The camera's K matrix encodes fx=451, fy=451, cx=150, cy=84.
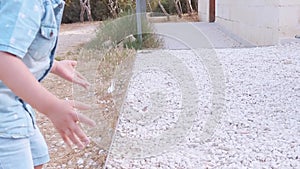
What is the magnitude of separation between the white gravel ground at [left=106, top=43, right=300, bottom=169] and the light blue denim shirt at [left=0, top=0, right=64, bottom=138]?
50.9 inches

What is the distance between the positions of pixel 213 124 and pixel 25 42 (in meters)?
2.20

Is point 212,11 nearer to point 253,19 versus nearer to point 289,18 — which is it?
point 253,19

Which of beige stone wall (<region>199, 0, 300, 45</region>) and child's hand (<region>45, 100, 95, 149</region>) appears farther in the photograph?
beige stone wall (<region>199, 0, 300, 45</region>)

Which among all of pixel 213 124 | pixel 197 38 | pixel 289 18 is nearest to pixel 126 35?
pixel 197 38

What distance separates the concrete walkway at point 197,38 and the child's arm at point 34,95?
17.9 feet

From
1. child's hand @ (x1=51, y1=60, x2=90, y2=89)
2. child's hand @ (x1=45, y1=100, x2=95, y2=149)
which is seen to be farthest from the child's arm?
child's hand @ (x1=51, y1=60, x2=90, y2=89)

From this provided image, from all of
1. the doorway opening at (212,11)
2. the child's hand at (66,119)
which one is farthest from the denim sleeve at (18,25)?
the doorway opening at (212,11)

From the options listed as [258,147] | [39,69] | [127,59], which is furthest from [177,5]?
[39,69]

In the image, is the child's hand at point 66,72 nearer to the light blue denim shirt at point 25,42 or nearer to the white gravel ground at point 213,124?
the light blue denim shirt at point 25,42

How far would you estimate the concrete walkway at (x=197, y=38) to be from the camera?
675 cm

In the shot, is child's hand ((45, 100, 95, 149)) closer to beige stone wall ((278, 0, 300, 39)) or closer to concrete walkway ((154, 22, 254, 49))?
concrete walkway ((154, 22, 254, 49))

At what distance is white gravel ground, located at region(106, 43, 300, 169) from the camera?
8.19 ft

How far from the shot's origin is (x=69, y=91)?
4.41 metres

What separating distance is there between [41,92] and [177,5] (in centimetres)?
1097
